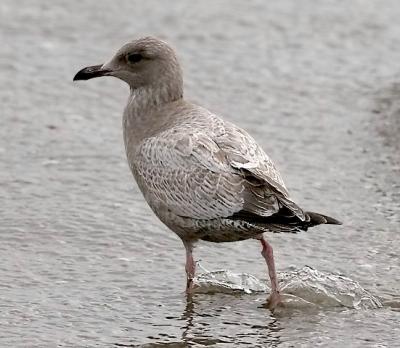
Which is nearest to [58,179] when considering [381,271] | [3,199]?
[3,199]

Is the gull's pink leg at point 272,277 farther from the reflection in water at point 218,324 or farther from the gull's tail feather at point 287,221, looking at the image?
the gull's tail feather at point 287,221

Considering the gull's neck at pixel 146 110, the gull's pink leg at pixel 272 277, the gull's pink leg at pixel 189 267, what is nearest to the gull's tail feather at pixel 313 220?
the gull's pink leg at pixel 272 277

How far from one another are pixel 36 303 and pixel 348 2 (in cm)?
795

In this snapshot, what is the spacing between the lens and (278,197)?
7.02m

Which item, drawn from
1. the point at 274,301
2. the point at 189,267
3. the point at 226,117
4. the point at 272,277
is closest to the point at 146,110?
the point at 189,267

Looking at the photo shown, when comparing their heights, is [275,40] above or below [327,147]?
above

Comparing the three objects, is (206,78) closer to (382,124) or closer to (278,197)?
(382,124)

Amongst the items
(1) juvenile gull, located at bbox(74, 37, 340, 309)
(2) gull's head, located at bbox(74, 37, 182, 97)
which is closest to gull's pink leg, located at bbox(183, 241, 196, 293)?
(1) juvenile gull, located at bbox(74, 37, 340, 309)

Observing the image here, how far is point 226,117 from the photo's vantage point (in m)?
10.9

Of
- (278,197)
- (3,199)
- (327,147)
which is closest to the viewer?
(278,197)

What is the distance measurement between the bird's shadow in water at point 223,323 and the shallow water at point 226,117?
0.04 feet

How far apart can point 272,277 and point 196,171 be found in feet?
2.46

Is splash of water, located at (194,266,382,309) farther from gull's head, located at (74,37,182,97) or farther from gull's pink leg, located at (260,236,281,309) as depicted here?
gull's head, located at (74,37,182,97)

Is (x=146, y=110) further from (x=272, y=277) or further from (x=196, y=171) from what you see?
(x=272, y=277)
